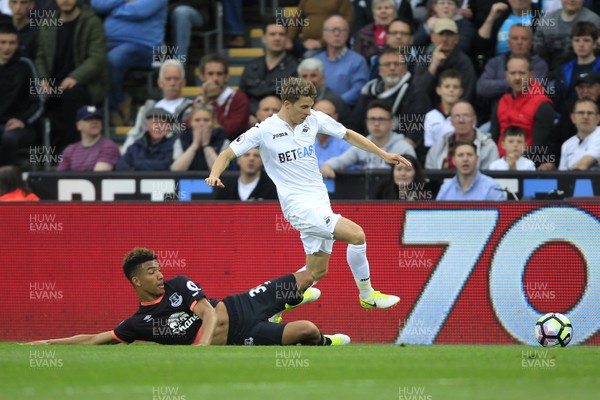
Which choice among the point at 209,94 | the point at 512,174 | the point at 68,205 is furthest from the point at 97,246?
the point at 512,174

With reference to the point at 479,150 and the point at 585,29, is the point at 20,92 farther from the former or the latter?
the point at 585,29

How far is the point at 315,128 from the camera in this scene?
1236 centimetres

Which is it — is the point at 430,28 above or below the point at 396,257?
above

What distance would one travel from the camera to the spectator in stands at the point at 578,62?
614 inches

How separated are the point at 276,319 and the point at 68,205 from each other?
3.14 m

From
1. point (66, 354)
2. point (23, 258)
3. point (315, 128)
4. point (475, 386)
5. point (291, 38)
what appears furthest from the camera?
point (291, 38)

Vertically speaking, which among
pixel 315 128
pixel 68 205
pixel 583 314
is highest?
pixel 315 128

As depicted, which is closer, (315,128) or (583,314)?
(315,128)

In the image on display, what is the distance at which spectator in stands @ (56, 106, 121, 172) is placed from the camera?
16.6m

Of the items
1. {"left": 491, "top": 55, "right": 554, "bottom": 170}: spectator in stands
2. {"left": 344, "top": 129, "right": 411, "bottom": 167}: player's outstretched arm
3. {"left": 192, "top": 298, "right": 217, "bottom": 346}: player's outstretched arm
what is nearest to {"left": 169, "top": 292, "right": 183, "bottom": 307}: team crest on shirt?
{"left": 192, "top": 298, "right": 217, "bottom": 346}: player's outstretched arm

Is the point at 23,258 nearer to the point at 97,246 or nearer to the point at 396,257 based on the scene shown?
the point at 97,246

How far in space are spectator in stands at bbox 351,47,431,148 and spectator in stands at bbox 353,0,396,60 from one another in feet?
3.22

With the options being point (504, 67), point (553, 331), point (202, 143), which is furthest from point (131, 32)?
point (553, 331)

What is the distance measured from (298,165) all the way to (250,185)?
2966 mm
